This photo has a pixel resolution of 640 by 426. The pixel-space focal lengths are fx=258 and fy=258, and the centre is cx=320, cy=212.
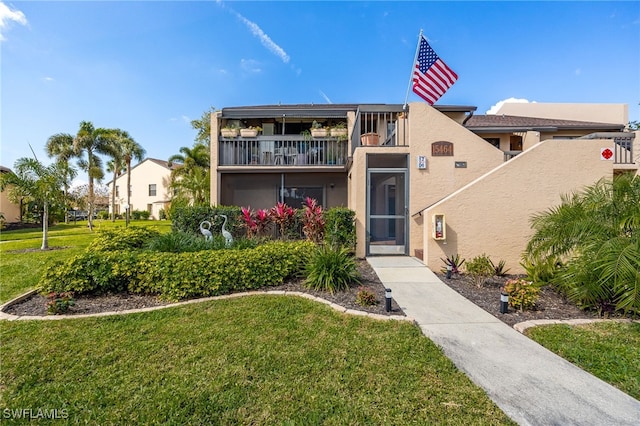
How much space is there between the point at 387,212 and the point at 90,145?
28392 mm

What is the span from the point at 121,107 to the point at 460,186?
11.1 meters

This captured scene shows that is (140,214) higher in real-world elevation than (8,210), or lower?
lower

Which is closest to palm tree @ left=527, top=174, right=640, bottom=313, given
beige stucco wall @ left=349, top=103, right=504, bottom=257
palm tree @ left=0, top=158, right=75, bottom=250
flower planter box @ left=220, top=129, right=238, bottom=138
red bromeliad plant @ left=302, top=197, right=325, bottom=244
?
beige stucco wall @ left=349, top=103, right=504, bottom=257

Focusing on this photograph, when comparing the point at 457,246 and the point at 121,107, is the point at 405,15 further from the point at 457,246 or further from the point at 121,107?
the point at 121,107

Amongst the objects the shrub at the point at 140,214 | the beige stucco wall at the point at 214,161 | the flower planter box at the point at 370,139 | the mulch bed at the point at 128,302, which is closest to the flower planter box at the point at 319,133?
the flower planter box at the point at 370,139

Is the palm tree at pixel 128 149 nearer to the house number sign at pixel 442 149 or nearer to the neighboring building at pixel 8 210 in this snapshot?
the neighboring building at pixel 8 210

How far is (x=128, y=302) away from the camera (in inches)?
193

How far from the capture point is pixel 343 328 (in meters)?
3.77

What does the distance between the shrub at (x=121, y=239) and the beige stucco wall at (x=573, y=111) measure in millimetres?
21252

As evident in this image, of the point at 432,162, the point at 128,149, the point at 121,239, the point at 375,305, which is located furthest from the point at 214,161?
the point at 128,149

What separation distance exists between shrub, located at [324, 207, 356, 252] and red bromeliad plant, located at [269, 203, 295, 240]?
72.7 inches

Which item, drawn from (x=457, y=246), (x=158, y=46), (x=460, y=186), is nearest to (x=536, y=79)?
(x=460, y=186)

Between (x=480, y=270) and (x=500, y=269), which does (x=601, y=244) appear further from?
(x=500, y=269)

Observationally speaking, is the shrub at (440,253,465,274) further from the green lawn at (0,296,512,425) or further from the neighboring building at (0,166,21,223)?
the neighboring building at (0,166,21,223)
